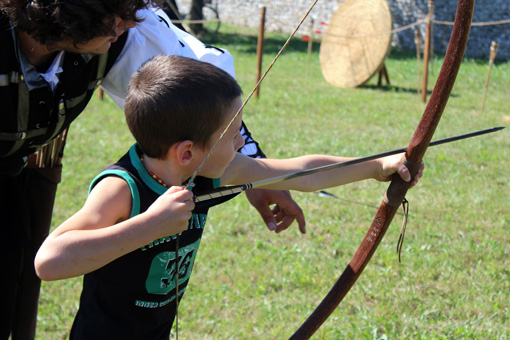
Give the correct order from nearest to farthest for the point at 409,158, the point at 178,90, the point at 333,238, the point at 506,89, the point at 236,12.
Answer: the point at 178,90, the point at 409,158, the point at 333,238, the point at 506,89, the point at 236,12

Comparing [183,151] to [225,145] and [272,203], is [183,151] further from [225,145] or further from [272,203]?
[272,203]

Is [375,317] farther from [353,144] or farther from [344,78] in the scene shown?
[344,78]

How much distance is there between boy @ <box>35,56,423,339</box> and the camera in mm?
1355

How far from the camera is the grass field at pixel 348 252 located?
2.91 metres

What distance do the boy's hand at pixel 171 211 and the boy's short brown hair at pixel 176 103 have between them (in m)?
0.21

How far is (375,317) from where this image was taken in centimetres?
291

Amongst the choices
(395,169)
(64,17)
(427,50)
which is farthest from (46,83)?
(427,50)

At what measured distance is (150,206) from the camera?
1.43m

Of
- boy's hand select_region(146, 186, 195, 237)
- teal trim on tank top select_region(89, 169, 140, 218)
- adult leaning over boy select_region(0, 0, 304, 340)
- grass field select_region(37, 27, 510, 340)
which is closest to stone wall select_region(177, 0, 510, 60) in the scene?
grass field select_region(37, 27, 510, 340)

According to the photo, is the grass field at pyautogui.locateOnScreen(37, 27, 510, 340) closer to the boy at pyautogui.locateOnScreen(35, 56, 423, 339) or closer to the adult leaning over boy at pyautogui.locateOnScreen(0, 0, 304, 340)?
the adult leaning over boy at pyautogui.locateOnScreen(0, 0, 304, 340)

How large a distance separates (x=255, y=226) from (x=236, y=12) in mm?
17510

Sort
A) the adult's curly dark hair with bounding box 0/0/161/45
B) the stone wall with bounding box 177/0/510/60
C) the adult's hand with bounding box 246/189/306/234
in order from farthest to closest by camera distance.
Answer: the stone wall with bounding box 177/0/510/60
the adult's hand with bounding box 246/189/306/234
the adult's curly dark hair with bounding box 0/0/161/45

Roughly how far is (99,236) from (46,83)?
1.85 feet

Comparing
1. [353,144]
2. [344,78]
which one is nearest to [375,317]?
[353,144]
